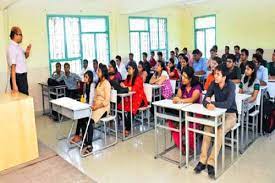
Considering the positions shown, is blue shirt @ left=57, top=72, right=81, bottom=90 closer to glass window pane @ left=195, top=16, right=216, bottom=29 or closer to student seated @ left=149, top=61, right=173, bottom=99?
student seated @ left=149, top=61, right=173, bottom=99

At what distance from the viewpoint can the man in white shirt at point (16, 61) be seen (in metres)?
3.77

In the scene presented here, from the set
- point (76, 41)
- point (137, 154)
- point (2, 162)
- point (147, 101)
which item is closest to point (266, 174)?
point (137, 154)

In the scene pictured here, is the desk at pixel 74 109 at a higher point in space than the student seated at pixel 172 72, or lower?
lower

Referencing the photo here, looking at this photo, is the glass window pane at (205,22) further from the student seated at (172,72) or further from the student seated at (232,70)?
the student seated at (232,70)

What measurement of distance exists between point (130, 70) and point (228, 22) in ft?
16.7

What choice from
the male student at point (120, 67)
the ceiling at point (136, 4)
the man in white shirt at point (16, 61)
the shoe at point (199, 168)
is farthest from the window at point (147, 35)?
the shoe at point (199, 168)

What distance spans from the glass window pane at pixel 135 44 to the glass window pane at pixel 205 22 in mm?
2462

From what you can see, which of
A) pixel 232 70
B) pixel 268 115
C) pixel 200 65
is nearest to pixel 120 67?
pixel 200 65

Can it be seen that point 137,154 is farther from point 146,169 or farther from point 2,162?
point 2,162

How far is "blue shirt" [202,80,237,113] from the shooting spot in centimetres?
317

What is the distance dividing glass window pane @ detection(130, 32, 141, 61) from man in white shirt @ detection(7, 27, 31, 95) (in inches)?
169

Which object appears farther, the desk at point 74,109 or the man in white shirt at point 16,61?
the man in white shirt at point 16,61

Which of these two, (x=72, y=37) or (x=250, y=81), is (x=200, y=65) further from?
(x=72, y=37)

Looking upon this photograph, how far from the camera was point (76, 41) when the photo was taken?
662 cm
